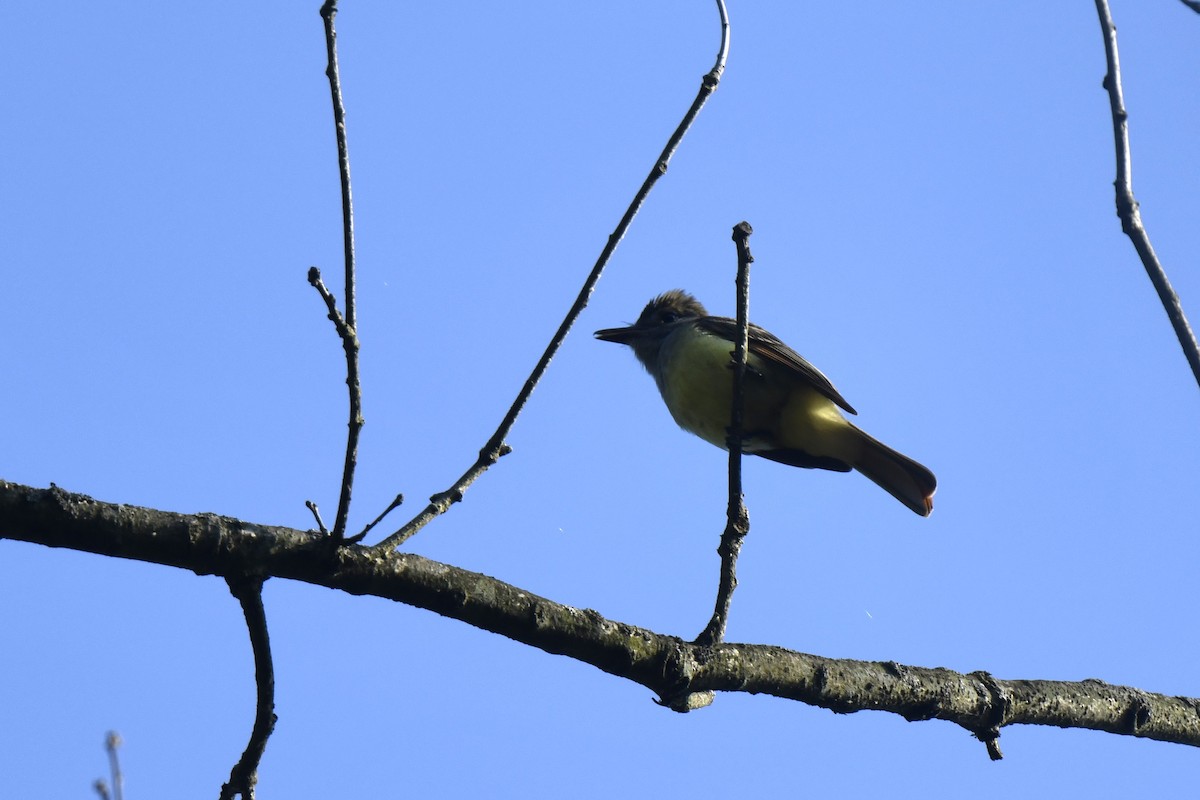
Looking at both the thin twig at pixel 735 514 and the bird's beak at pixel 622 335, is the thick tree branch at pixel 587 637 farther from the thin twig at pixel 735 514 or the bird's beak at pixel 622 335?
the bird's beak at pixel 622 335

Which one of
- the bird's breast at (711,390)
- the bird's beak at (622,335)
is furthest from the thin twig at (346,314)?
the bird's beak at (622,335)

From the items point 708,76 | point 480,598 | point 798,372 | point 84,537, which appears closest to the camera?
point 84,537

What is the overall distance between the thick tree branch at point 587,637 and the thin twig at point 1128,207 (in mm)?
1301

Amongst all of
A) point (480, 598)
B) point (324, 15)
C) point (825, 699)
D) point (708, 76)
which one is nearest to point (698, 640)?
point (825, 699)

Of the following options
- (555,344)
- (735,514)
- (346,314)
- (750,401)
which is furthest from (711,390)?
(346,314)

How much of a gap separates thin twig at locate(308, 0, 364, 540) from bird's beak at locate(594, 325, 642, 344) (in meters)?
5.05

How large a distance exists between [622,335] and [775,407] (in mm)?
1390

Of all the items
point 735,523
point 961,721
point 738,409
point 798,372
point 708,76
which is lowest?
point 961,721

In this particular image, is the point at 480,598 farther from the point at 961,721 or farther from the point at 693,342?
the point at 693,342

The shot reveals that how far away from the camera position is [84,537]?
238 centimetres

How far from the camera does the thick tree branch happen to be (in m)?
2.41

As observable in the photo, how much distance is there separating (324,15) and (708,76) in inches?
41.8

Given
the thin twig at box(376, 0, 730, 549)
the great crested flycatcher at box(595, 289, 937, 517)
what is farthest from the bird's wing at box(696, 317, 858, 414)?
the thin twig at box(376, 0, 730, 549)

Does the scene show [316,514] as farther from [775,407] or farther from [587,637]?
[775,407]
